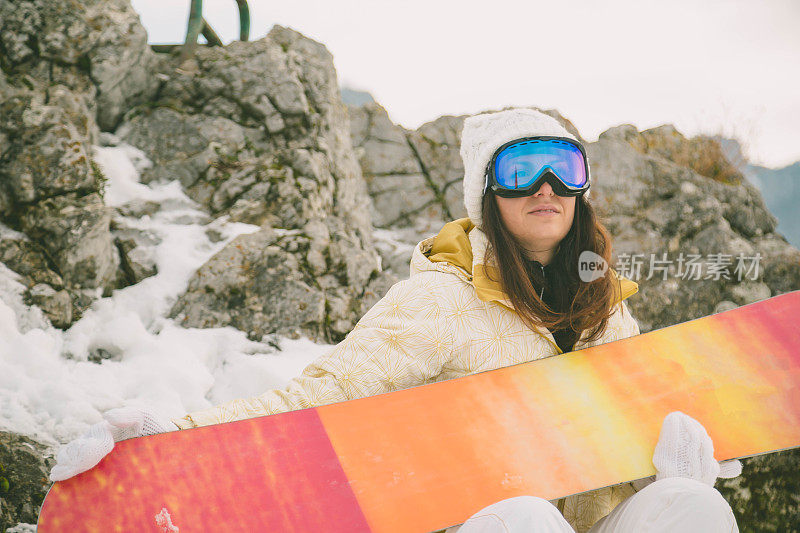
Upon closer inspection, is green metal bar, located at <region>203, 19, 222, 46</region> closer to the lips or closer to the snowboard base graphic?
the lips

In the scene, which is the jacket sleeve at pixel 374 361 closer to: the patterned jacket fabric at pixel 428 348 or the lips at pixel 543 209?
the patterned jacket fabric at pixel 428 348

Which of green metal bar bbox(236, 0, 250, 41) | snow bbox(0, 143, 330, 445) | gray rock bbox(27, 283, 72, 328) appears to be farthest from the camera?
green metal bar bbox(236, 0, 250, 41)

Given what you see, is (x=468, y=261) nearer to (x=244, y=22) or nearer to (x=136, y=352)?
(x=136, y=352)

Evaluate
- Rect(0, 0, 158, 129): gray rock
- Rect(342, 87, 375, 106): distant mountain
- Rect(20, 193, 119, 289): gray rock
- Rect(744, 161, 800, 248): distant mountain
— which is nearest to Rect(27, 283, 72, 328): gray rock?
Rect(20, 193, 119, 289): gray rock

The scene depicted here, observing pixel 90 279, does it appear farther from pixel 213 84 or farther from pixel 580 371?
pixel 580 371

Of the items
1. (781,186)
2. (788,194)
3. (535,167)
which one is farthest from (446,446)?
(788,194)

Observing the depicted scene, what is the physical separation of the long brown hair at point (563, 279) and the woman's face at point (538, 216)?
3 centimetres

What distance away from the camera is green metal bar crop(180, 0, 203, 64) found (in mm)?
Answer: 4566

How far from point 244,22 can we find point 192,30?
0.67 meters

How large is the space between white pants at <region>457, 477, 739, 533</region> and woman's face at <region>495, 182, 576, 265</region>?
32.0 inches

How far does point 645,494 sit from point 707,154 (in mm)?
6681

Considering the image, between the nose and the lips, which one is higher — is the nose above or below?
above

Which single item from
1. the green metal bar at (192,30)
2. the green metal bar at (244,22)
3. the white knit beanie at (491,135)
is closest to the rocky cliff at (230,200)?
the green metal bar at (192,30)

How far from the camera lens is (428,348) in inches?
63.4
